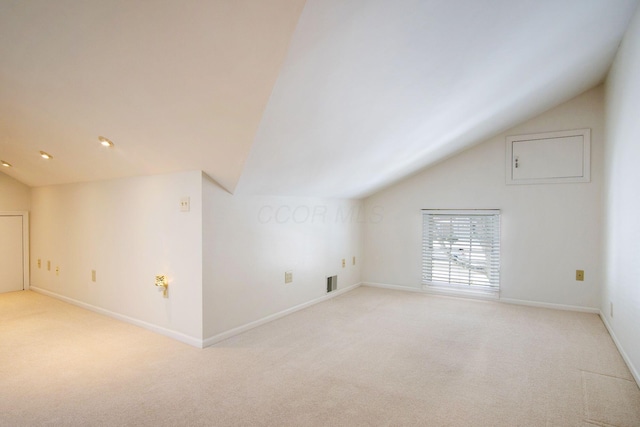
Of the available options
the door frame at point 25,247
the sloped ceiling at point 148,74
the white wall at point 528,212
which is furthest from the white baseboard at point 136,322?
the white wall at point 528,212

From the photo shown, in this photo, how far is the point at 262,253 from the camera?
372 centimetres

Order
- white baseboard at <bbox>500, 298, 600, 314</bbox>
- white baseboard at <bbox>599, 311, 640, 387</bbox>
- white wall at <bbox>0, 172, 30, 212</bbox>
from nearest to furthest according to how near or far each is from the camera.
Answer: white baseboard at <bbox>599, 311, 640, 387</bbox> → white baseboard at <bbox>500, 298, 600, 314</bbox> → white wall at <bbox>0, 172, 30, 212</bbox>

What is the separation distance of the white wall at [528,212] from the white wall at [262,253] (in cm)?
110

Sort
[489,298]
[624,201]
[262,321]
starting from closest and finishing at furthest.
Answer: [624,201]
[262,321]
[489,298]

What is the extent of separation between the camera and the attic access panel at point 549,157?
168 inches

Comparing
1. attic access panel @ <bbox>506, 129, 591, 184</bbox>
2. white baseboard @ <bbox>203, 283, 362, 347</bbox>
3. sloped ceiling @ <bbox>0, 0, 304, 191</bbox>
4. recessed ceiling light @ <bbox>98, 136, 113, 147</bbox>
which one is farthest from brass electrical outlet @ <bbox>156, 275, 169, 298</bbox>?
attic access panel @ <bbox>506, 129, 591, 184</bbox>

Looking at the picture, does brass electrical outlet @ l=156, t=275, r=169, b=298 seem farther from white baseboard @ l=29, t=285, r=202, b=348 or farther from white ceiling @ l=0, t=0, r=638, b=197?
white ceiling @ l=0, t=0, r=638, b=197

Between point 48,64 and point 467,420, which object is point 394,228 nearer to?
point 467,420

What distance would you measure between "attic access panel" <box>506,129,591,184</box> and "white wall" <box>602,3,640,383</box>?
54 cm

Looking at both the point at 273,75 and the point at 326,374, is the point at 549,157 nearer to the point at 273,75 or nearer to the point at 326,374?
the point at 326,374

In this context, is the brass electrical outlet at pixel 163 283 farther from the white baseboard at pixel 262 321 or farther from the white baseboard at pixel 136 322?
the white baseboard at pixel 262 321

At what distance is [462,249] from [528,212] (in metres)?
0.98

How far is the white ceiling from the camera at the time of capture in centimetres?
177

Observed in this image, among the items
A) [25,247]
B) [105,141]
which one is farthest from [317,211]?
[25,247]
